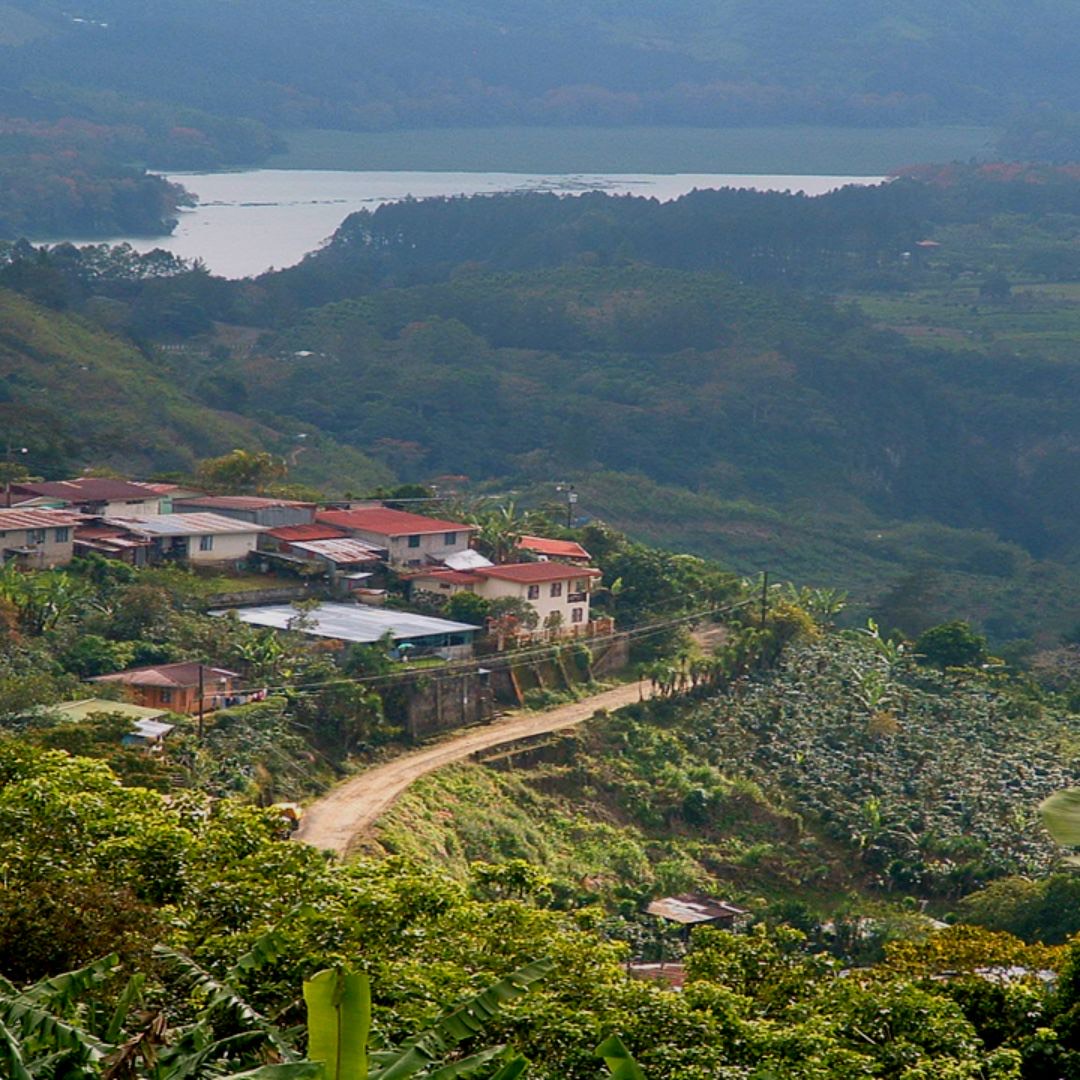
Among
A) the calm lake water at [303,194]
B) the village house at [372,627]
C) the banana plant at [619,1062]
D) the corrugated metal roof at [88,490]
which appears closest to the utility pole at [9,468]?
the corrugated metal roof at [88,490]

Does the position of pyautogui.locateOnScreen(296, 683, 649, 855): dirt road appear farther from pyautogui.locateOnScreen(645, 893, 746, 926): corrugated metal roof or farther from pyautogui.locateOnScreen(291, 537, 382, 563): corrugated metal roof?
pyautogui.locateOnScreen(291, 537, 382, 563): corrugated metal roof

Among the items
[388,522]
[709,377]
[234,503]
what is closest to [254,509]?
[234,503]

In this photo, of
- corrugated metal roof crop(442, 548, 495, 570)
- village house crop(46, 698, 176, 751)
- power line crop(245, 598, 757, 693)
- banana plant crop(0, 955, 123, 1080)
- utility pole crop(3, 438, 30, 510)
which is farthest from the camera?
utility pole crop(3, 438, 30, 510)

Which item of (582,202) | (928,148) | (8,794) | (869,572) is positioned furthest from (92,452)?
(928,148)

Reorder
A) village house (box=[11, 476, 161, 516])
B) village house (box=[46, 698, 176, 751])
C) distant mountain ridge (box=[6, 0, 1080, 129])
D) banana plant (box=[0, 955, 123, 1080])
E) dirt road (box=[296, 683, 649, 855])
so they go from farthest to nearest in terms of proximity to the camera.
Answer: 1. distant mountain ridge (box=[6, 0, 1080, 129])
2. village house (box=[11, 476, 161, 516])
3. village house (box=[46, 698, 176, 751])
4. dirt road (box=[296, 683, 649, 855])
5. banana plant (box=[0, 955, 123, 1080])

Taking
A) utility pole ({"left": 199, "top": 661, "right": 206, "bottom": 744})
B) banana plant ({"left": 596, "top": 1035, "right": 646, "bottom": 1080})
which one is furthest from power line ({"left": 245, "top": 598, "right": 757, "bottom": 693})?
banana plant ({"left": 596, "top": 1035, "right": 646, "bottom": 1080})

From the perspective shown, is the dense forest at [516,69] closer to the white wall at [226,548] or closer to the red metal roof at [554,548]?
the red metal roof at [554,548]
